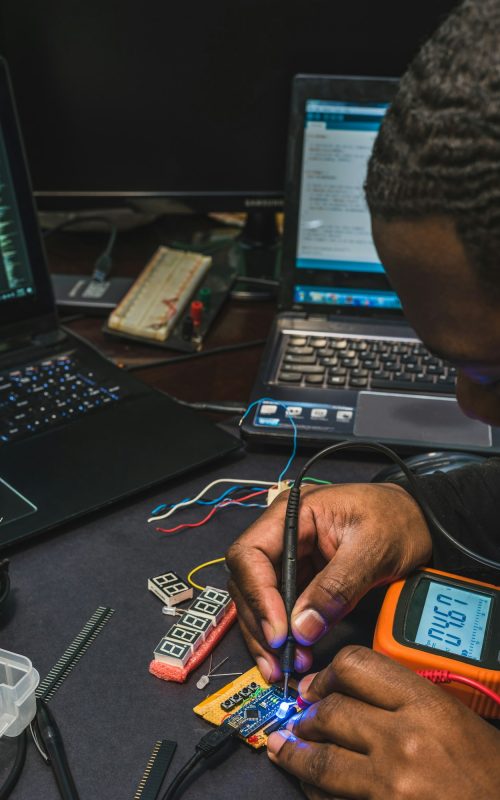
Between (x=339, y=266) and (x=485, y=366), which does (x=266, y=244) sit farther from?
(x=485, y=366)

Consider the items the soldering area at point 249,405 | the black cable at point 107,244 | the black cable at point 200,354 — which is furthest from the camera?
the black cable at point 107,244

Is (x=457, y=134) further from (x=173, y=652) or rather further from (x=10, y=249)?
(x=10, y=249)

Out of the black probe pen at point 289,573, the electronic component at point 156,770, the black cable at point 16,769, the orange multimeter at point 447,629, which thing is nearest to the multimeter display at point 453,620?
the orange multimeter at point 447,629

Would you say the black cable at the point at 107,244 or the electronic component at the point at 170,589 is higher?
the black cable at the point at 107,244

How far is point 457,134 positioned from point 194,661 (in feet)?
1.59

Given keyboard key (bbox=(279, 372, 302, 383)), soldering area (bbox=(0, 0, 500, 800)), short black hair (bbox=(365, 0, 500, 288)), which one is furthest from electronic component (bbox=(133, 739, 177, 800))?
keyboard key (bbox=(279, 372, 302, 383))

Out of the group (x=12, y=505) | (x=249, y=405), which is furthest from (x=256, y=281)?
(x=12, y=505)

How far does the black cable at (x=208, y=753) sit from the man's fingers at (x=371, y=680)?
3.1 inches

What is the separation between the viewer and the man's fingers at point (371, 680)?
598mm

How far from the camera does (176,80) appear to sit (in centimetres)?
126

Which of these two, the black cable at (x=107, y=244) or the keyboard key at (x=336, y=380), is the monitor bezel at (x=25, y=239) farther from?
the keyboard key at (x=336, y=380)

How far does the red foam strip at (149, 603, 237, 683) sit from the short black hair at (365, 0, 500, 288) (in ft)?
1.39

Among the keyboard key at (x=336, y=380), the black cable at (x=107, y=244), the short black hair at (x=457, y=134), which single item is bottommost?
the keyboard key at (x=336, y=380)

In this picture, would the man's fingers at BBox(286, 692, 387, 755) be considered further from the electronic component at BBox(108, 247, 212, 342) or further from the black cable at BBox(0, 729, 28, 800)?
the electronic component at BBox(108, 247, 212, 342)
